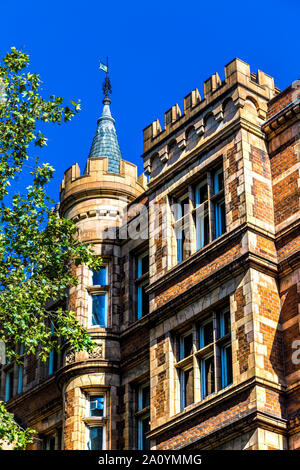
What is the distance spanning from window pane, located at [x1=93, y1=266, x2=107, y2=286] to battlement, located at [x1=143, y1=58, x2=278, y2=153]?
3.74m

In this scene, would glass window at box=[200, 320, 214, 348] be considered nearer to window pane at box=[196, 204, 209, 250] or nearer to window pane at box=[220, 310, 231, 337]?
window pane at box=[220, 310, 231, 337]

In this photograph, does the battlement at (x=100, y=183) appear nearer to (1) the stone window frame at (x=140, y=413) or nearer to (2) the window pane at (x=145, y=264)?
(2) the window pane at (x=145, y=264)

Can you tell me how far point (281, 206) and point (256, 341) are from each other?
3.90 meters

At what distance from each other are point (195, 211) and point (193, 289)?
2.51 metres

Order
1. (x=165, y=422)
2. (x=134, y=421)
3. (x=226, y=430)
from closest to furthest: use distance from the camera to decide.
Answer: (x=226, y=430) < (x=165, y=422) < (x=134, y=421)

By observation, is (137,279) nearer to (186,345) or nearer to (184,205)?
(184,205)

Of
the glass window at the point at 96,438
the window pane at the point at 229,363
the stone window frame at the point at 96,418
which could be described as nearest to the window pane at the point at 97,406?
the stone window frame at the point at 96,418

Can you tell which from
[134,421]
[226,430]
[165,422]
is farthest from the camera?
[134,421]

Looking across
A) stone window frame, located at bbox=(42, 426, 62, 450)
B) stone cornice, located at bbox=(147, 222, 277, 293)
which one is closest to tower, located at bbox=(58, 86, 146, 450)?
stone window frame, located at bbox=(42, 426, 62, 450)

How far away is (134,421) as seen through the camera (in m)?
29.1

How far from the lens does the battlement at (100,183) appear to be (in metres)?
32.9
